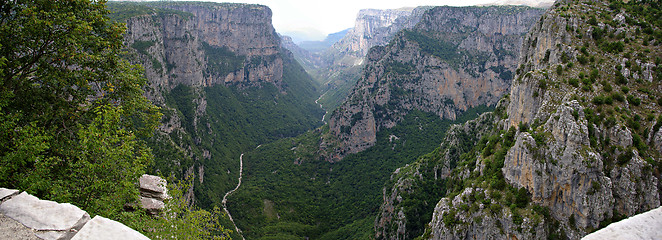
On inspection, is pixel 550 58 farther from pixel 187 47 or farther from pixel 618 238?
pixel 187 47

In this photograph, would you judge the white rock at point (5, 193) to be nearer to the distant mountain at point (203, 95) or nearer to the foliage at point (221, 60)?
the distant mountain at point (203, 95)

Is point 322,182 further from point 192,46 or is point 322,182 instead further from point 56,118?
point 56,118

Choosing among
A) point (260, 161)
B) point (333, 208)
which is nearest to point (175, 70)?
point (260, 161)

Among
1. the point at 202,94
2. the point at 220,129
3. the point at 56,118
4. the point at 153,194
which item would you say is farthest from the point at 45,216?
the point at 220,129

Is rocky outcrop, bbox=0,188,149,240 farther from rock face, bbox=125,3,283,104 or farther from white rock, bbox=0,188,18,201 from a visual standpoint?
rock face, bbox=125,3,283,104

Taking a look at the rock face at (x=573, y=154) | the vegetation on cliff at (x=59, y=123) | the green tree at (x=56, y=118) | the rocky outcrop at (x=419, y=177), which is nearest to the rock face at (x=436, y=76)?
the rocky outcrop at (x=419, y=177)
